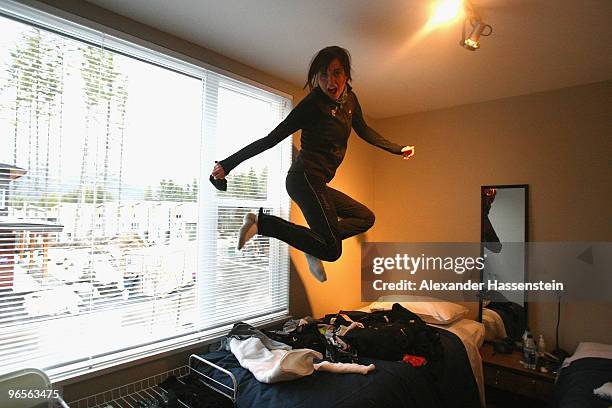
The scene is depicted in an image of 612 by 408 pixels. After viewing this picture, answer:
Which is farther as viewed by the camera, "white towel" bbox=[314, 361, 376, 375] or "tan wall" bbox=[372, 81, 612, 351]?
"tan wall" bbox=[372, 81, 612, 351]

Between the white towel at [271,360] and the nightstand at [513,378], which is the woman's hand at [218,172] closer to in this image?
the white towel at [271,360]

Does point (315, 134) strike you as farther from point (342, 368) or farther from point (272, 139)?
point (342, 368)

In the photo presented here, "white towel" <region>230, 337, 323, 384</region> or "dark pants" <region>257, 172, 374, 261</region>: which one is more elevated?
"dark pants" <region>257, 172, 374, 261</region>

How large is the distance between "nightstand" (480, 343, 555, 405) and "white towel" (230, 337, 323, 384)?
158 cm

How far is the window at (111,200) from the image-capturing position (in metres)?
1.64

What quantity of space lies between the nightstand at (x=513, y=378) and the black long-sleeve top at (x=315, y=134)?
90.5 inches

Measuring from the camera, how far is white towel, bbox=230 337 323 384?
1.79 m

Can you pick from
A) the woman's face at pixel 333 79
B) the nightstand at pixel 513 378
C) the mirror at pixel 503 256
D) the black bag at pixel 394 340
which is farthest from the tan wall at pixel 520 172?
the woman's face at pixel 333 79

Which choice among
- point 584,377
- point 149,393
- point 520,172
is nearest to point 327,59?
point 149,393

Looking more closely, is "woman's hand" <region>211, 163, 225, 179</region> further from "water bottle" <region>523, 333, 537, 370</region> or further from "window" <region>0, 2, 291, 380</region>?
"water bottle" <region>523, 333, 537, 370</region>

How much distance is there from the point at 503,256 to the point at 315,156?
2.52 meters

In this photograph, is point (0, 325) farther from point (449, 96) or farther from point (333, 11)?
point (449, 96)

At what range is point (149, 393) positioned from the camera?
78.0 inches

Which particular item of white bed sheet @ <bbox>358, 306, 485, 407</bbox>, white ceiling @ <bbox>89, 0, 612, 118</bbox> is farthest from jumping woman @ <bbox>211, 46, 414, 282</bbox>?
white bed sheet @ <bbox>358, 306, 485, 407</bbox>
